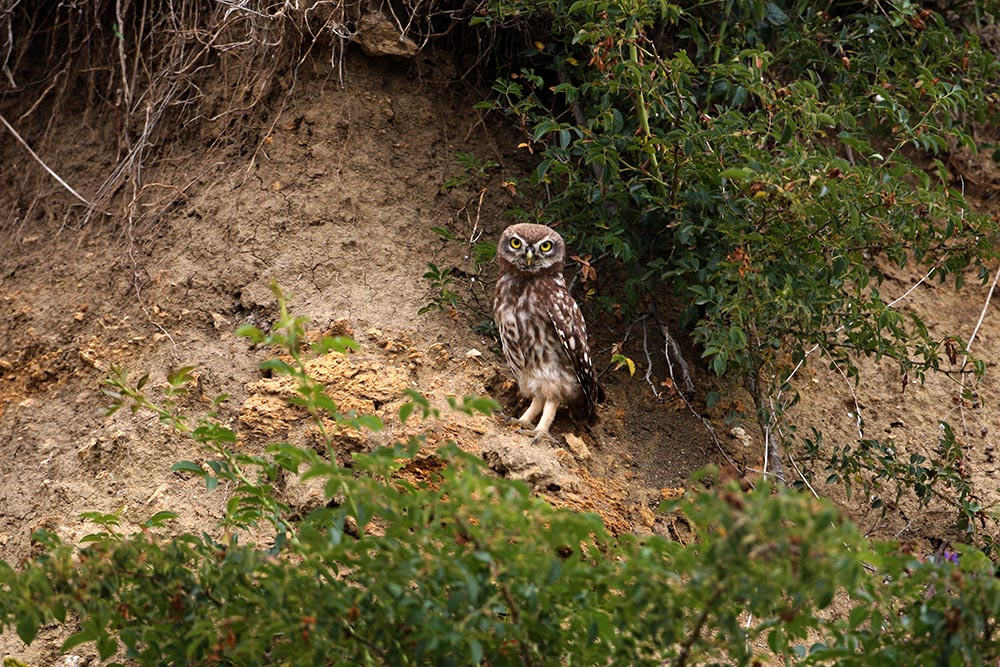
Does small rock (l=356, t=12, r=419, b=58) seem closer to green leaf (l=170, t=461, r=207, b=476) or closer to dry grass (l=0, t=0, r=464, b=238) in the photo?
dry grass (l=0, t=0, r=464, b=238)

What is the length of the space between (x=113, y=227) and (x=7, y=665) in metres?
2.35

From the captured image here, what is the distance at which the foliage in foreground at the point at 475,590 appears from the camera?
2.41 metres

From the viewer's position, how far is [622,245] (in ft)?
14.8

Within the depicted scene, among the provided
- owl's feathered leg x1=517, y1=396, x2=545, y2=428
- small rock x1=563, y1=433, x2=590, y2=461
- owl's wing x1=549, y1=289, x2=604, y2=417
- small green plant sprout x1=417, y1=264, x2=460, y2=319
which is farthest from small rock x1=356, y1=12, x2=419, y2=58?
small rock x1=563, y1=433, x2=590, y2=461

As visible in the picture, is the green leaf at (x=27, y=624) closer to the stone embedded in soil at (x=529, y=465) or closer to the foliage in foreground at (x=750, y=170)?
the stone embedded in soil at (x=529, y=465)

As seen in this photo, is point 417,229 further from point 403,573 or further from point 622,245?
point 403,573

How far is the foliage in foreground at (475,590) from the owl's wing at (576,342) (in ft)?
6.03

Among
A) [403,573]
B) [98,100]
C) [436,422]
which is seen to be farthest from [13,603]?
[98,100]

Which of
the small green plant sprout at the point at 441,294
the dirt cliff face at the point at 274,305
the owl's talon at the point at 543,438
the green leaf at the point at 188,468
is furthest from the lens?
the small green plant sprout at the point at 441,294

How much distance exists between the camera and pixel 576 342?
15.3 feet

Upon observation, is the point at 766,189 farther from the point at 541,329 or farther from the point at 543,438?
the point at 543,438

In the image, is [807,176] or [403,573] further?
[807,176]

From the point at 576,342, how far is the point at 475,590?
2.37 m

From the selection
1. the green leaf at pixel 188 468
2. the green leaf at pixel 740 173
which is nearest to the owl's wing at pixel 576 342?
the green leaf at pixel 740 173
